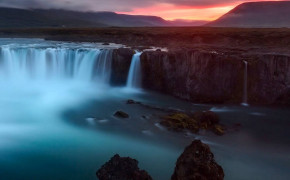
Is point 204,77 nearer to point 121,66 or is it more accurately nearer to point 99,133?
point 121,66

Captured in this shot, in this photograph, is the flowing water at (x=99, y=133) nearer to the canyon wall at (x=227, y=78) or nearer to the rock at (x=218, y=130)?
the rock at (x=218, y=130)

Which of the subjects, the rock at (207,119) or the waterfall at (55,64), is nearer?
the rock at (207,119)

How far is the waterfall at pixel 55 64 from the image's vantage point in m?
25.8

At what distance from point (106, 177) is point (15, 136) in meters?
7.29

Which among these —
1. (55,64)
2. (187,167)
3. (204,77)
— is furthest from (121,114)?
(55,64)

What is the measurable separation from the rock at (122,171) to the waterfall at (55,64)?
16.0m

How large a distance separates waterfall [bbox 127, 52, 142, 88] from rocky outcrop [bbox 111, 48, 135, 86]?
35 cm

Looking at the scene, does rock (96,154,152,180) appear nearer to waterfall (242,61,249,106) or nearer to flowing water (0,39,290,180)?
flowing water (0,39,290,180)

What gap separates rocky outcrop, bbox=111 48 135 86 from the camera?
2466cm

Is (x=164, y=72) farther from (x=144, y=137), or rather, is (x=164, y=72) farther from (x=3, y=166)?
(x=3, y=166)

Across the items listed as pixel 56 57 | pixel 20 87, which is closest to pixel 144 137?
pixel 20 87

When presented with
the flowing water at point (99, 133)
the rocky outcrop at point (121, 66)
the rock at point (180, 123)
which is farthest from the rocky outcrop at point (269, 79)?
the rocky outcrop at point (121, 66)

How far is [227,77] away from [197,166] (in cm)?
1310

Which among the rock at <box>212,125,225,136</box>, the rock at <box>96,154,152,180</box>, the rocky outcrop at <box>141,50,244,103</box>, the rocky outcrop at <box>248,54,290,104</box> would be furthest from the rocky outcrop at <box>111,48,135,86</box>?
the rock at <box>96,154,152,180</box>
